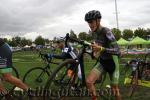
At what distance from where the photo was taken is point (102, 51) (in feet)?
25.5

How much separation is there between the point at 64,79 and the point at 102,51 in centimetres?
107

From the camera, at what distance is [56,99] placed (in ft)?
25.3

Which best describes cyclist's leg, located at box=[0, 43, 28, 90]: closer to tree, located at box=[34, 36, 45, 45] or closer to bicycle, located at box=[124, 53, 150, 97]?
bicycle, located at box=[124, 53, 150, 97]

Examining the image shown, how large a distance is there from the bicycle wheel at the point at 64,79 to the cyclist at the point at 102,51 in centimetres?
41

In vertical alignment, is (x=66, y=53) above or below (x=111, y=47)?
below

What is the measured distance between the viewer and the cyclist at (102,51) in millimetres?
7696

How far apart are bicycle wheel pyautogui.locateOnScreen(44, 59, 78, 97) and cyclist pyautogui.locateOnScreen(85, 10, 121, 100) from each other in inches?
16.0

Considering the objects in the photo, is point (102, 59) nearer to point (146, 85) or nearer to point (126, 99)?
point (126, 99)

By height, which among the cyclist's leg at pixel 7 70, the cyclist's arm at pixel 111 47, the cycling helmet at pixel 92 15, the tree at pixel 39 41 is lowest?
the cyclist's leg at pixel 7 70

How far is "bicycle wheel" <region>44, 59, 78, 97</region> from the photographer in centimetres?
757

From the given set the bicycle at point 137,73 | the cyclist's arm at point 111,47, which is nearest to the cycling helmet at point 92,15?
the cyclist's arm at point 111,47

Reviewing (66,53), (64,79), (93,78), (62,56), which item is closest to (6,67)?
(64,79)

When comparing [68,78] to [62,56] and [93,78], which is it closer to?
→ [93,78]

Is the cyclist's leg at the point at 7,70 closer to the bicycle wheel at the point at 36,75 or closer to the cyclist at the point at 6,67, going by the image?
the cyclist at the point at 6,67
